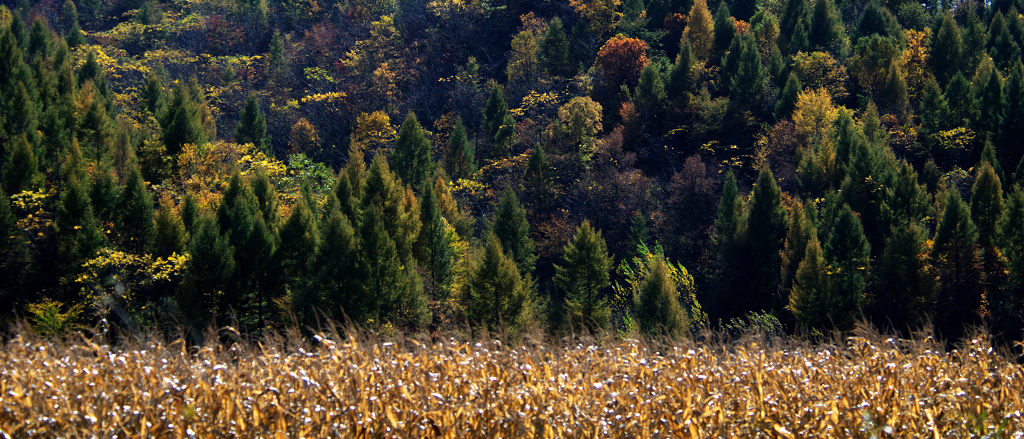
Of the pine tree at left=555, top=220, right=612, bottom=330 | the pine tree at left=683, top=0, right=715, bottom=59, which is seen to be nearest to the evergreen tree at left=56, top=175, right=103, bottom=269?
the pine tree at left=555, top=220, right=612, bottom=330

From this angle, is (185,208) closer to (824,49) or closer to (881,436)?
(881,436)

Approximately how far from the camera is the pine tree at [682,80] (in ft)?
227

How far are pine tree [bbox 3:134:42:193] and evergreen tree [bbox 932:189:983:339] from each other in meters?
47.2

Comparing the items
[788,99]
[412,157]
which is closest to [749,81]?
[788,99]

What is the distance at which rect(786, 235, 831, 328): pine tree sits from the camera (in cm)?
4181

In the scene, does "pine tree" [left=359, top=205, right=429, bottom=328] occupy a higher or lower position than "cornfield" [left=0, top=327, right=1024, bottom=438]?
lower

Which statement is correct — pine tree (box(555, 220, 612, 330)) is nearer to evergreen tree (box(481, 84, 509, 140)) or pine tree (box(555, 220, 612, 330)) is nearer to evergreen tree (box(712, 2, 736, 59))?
evergreen tree (box(481, 84, 509, 140))

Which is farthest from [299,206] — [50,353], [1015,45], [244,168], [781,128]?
[1015,45]

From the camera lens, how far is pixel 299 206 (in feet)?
121

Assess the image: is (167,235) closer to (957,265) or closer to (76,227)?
(76,227)

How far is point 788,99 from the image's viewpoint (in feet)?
208

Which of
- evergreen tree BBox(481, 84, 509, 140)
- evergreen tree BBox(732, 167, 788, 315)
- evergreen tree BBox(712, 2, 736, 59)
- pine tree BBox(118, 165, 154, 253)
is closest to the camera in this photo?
pine tree BBox(118, 165, 154, 253)

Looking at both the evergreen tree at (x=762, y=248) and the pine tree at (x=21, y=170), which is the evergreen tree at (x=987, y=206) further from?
the pine tree at (x=21, y=170)

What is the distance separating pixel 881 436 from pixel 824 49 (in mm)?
76389
